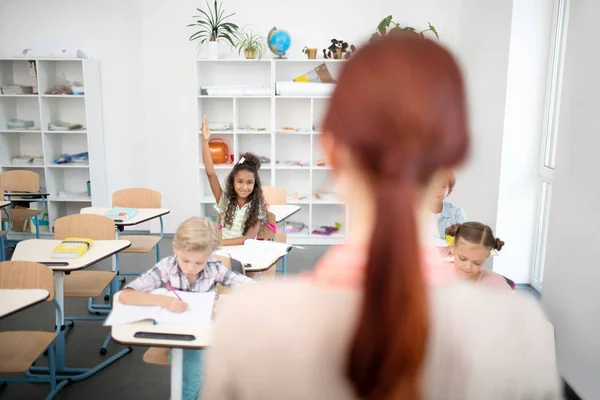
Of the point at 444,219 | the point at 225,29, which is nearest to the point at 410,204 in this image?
the point at 444,219

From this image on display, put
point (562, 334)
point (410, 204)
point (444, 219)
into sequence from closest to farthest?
point (410, 204)
point (562, 334)
point (444, 219)

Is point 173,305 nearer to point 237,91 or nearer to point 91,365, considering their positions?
point 91,365

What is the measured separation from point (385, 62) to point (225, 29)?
5.87 meters

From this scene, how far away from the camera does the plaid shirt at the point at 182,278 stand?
2.55m

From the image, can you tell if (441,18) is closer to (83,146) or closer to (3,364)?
(83,146)

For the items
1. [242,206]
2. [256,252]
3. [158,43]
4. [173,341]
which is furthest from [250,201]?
[158,43]

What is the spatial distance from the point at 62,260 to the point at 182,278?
104 cm

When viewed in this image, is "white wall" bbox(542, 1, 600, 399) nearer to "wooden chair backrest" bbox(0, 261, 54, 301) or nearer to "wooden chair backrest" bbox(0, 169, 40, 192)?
"wooden chair backrest" bbox(0, 261, 54, 301)

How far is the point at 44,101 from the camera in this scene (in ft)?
20.2

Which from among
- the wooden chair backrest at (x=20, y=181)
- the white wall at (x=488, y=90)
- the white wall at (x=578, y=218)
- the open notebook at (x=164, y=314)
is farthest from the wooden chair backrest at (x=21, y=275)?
the wooden chair backrest at (x=20, y=181)

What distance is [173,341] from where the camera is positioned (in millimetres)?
2100

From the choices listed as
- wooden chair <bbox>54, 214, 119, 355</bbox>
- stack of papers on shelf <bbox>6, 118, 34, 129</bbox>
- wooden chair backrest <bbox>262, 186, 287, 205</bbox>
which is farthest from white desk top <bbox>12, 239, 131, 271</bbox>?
stack of papers on shelf <bbox>6, 118, 34, 129</bbox>

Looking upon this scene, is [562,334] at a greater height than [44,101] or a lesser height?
lesser

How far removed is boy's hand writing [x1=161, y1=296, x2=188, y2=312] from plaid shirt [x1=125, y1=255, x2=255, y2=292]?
0.23 meters
